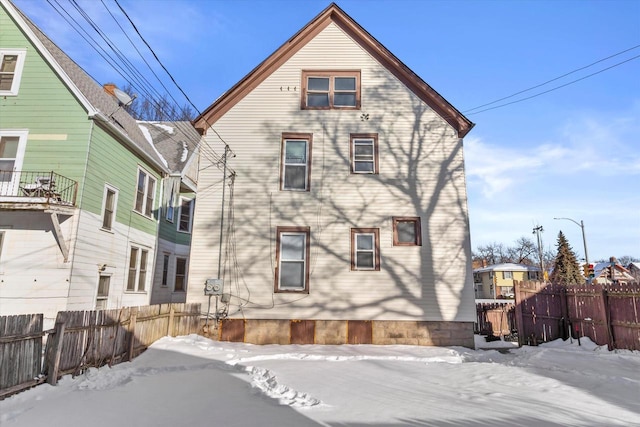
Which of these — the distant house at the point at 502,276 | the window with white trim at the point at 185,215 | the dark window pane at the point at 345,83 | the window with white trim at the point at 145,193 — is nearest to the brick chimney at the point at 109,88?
the window with white trim at the point at 145,193

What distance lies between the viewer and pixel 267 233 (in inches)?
489

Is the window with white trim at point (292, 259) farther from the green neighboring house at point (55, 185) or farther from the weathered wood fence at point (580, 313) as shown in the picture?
the weathered wood fence at point (580, 313)

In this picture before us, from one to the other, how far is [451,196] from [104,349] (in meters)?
10.9

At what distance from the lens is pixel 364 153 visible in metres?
13.1

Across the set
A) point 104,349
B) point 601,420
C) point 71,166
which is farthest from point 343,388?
point 71,166

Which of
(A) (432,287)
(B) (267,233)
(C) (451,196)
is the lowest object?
(A) (432,287)

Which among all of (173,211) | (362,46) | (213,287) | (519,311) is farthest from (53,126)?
(519,311)

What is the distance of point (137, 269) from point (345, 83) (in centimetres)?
1328

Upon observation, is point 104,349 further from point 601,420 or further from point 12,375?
point 601,420

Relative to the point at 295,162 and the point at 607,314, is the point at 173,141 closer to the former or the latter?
the point at 295,162

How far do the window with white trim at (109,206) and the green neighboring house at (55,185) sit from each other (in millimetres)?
42

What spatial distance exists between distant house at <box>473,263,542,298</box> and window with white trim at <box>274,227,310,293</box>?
53807 mm

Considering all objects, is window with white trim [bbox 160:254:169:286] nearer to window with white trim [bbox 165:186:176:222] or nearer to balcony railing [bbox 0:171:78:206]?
window with white trim [bbox 165:186:176:222]

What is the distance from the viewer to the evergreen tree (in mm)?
38781
